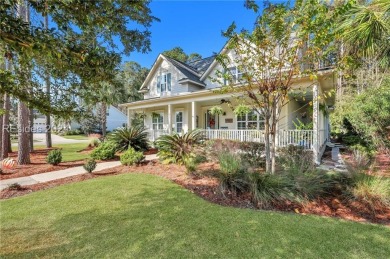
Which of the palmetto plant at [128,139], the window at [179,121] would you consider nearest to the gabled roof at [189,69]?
the window at [179,121]

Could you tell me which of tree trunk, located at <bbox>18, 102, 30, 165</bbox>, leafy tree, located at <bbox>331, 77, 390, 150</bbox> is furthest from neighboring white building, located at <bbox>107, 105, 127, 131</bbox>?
leafy tree, located at <bbox>331, 77, 390, 150</bbox>

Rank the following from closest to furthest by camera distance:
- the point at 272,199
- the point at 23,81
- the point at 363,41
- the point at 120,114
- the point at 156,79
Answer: the point at 23,81
the point at 363,41
the point at 272,199
the point at 156,79
the point at 120,114

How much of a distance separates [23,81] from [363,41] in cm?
660

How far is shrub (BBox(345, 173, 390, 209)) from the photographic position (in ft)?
15.7

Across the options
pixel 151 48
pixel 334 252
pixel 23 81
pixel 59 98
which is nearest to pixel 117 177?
pixel 59 98

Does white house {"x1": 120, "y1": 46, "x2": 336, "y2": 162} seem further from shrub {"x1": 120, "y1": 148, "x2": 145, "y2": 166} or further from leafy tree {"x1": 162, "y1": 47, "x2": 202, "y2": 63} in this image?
leafy tree {"x1": 162, "y1": 47, "x2": 202, "y2": 63}

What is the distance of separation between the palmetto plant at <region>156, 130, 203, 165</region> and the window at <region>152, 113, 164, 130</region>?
30.9 ft

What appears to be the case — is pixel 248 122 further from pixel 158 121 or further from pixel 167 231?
pixel 167 231

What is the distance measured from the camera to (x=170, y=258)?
9.18 feet

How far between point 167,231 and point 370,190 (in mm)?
4971

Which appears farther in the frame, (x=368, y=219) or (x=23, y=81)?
(x=368, y=219)

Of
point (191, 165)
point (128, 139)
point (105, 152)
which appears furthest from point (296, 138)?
point (105, 152)

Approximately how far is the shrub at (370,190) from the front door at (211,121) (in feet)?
35.7

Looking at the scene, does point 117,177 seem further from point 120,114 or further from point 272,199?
point 120,114
